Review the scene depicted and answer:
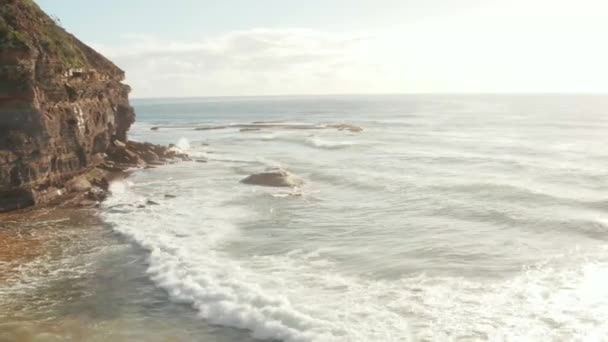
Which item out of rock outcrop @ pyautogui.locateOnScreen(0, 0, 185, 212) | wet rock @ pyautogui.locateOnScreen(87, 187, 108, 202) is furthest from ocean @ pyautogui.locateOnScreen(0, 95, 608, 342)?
rock outcrop @ pyautogui.locateOnScreen(0, 0, 185, 212)

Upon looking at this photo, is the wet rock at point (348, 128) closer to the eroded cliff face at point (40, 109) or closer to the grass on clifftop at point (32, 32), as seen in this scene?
Result: the eroded cliff face at point (40, 109)

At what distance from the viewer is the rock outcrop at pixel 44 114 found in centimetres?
2431

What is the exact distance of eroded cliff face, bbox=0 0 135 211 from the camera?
24.3 meters

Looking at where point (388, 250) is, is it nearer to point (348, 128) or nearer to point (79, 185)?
point (79, 185)

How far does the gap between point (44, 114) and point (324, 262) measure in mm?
16364

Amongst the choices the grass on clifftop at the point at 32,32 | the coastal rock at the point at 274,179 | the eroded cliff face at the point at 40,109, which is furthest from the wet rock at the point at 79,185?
the coastal rock at the point at 274,179

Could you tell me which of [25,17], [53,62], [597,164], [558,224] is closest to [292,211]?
[558,224]

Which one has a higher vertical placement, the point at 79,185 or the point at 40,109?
the point at 40,109

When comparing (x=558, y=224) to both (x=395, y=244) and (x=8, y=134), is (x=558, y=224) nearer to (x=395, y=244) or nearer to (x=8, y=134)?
(x=395, y=244)

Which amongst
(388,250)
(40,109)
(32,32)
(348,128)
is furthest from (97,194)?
(348,128)

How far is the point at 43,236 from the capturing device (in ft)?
69.6

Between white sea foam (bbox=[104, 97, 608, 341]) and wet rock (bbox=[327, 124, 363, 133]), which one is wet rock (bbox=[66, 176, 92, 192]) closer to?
white sea foam (bbox=[104, 97, 608, 341])

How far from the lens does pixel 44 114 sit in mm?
26578

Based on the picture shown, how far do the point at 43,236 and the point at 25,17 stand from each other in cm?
1234
